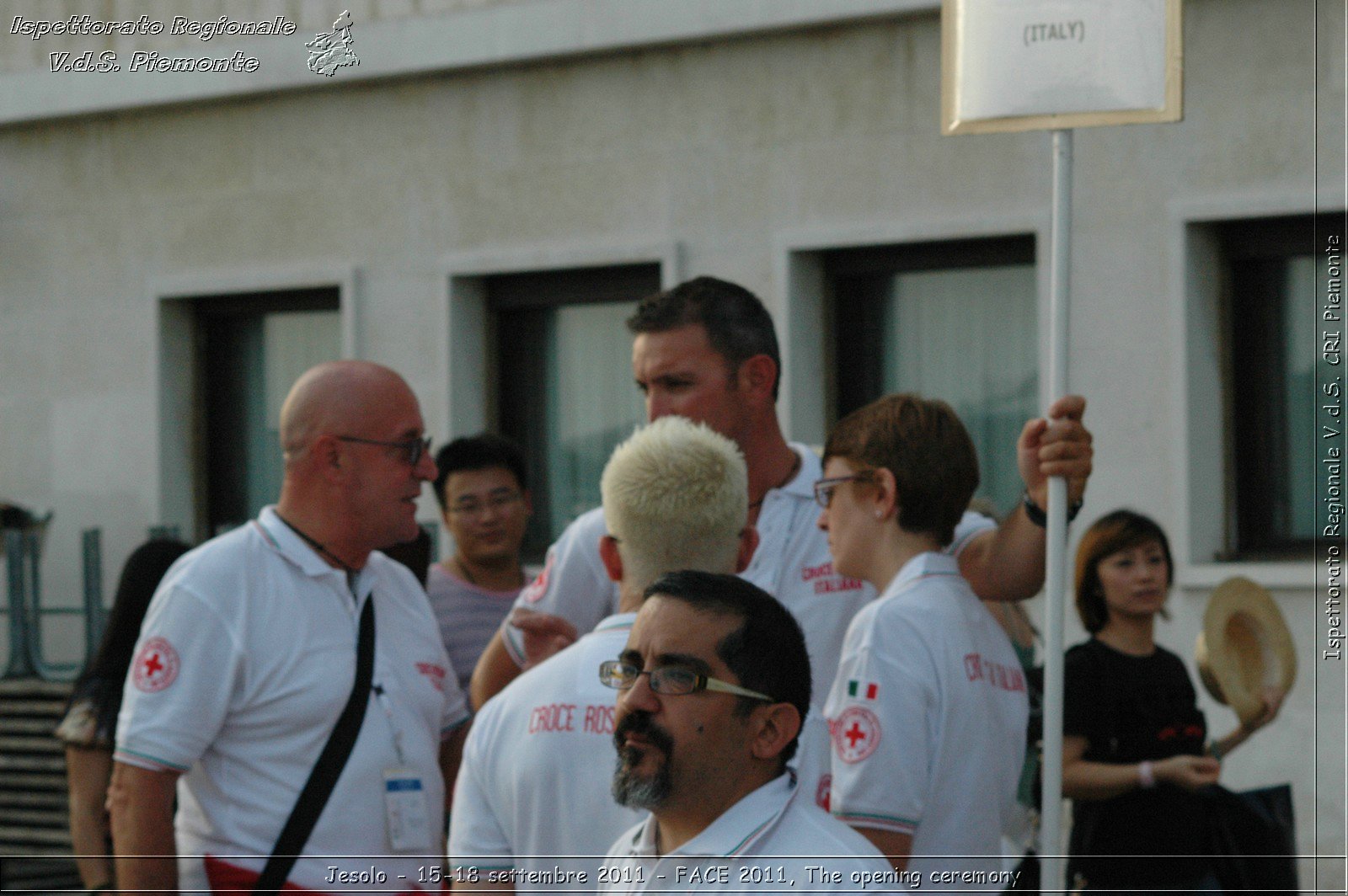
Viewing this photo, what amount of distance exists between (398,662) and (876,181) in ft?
16.7

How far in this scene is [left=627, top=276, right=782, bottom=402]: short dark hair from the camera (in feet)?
13.9

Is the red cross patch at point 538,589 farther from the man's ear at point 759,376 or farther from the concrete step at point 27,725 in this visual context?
the concrete step at point 27,725

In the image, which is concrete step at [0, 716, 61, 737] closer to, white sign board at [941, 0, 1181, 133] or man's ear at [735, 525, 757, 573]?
man's ear at [735, 525, 757, 573]

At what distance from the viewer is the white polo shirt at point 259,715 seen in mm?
3660

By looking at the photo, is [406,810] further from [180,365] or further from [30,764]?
[180,365]

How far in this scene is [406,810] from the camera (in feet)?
12.6

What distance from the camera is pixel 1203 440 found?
773 centimetres

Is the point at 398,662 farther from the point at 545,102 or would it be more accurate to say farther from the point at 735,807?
the point at 545,102

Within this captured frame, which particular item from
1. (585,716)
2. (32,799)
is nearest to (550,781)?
(585,716)

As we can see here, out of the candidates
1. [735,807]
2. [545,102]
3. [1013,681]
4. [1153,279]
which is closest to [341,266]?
[545,102]

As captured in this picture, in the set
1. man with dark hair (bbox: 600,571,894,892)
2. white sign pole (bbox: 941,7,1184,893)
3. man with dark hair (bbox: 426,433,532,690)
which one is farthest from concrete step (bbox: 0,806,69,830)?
man with dark hair (bbox: 600,571,894,892)

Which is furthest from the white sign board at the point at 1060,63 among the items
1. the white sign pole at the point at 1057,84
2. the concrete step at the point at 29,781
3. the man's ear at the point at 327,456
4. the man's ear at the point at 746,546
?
the concrete step at the point at 29,781

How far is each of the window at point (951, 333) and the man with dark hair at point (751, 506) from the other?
422 cm

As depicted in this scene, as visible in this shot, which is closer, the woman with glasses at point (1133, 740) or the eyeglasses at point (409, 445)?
the eyeglasses at point (409, 445)
